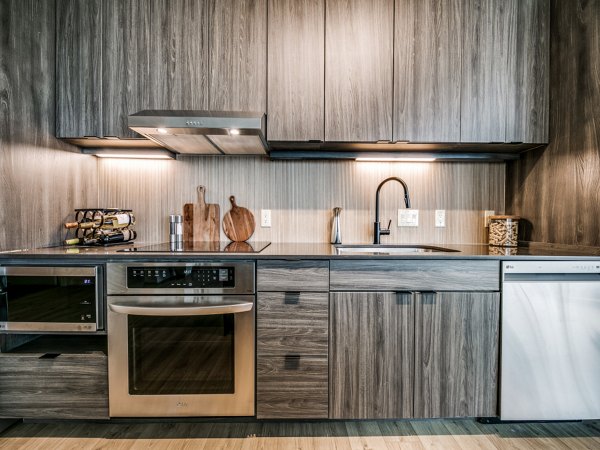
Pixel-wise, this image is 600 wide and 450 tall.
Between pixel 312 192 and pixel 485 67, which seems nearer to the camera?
pixel 485 67

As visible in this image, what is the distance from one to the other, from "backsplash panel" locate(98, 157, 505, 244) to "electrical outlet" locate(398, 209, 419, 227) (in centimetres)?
3

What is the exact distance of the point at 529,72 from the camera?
1.77 m

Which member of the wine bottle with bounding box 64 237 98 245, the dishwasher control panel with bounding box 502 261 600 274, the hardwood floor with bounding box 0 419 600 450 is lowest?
the hardwood floor with bounding box 0 419 600 450

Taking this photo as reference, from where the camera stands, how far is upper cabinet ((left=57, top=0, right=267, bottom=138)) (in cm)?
171

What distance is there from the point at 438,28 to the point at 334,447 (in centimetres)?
214

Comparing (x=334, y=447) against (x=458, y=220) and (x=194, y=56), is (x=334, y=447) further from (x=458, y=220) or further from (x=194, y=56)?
(x=194, y=56)

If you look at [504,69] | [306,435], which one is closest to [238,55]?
[504,69]

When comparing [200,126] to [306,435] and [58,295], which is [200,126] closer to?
[58,295]

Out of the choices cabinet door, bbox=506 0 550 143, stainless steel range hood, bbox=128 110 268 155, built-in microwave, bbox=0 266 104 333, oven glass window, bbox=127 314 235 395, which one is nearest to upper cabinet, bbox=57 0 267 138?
stainless steel range hood, bbox=128 110 268 155

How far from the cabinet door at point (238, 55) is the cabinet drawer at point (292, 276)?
33.5 inches

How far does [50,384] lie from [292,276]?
3.90ft

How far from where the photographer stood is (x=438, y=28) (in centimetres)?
174

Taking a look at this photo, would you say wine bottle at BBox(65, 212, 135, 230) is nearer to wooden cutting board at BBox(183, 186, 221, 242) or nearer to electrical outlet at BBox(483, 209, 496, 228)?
wooden cutting board at BBox(183, 186, 221, 242)

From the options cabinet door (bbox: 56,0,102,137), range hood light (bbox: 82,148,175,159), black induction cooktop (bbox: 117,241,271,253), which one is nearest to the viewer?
black induction cooktop (bbox: 117,241,271,253)
